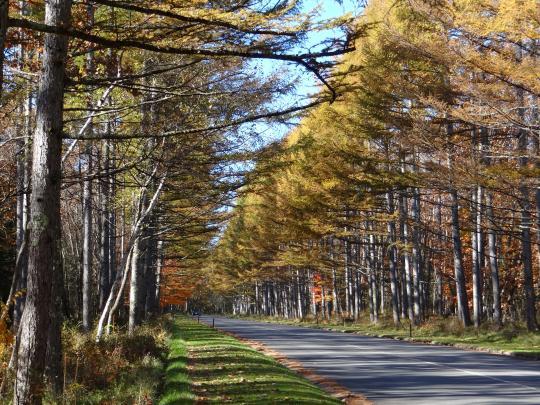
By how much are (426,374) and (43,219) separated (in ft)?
32.4

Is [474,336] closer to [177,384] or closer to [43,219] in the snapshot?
[177,384]

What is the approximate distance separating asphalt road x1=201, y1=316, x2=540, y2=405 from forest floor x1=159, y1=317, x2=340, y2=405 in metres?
1.26

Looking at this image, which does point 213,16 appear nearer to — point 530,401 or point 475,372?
point 530,401

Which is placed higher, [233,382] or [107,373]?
[107,373]

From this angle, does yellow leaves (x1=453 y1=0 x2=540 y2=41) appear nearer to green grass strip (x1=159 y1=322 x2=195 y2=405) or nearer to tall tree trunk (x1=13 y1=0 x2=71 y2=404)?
green grass strip (x1=159 y1=322 x2=195 y2=405)

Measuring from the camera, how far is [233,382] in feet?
39.0

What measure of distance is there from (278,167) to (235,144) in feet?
5.52

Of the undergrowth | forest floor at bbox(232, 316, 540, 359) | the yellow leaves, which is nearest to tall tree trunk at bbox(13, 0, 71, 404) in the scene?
the undergrowth

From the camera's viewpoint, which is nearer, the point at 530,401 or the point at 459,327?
the point at 530,401

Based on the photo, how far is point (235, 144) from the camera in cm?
1809

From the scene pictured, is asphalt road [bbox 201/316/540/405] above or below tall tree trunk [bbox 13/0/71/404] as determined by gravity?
below

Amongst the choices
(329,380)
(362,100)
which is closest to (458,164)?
(362,100)

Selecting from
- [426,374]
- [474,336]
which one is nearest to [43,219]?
[426,374]

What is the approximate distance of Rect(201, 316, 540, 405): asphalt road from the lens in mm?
11164
